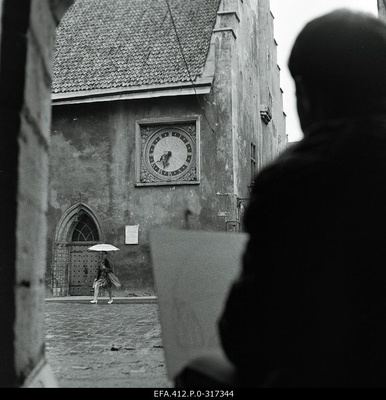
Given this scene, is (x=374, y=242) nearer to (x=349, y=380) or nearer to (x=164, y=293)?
(x=349, y=380)

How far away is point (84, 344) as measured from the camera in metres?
7.38

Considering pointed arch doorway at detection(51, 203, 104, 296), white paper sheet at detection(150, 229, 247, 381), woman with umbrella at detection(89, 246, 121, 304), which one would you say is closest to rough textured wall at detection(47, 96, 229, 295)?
pointed arch doorway at detection(51, 203, 104, 296)

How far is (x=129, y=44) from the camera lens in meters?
21.1

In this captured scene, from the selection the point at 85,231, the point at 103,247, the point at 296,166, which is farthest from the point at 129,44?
the point at 296,166

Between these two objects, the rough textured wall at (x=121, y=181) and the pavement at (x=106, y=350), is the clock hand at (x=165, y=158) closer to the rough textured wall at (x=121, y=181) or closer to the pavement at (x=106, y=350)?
the rough textured wall at (x=121, y=181)

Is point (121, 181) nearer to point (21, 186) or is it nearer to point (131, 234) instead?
point (131, 234)

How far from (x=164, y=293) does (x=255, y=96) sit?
22.0 meters

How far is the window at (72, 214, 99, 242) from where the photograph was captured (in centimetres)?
1997

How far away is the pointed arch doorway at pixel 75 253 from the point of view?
19406 millimetres

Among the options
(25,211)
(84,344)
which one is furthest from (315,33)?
(84,344)

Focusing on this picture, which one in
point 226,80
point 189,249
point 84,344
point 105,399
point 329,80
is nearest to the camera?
point 329,80

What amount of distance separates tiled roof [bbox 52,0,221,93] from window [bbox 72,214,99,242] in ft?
15.2

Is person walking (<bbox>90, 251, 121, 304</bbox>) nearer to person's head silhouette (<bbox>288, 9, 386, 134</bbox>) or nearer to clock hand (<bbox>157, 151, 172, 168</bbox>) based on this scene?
clock hand (<bbox>157, 151, 172, 168</bbox>)

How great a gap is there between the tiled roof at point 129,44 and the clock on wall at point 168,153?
1678mm
